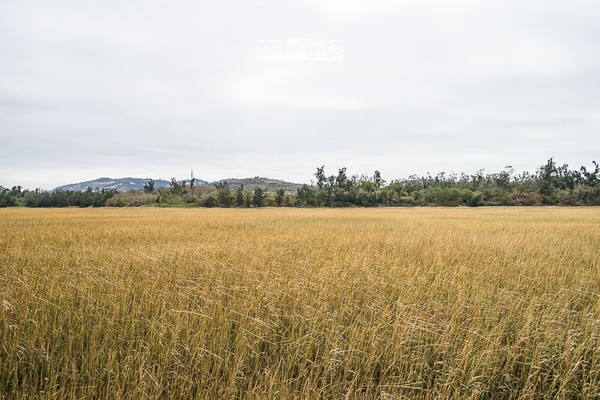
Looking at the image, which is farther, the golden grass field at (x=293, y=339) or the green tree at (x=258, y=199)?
the green tree at (x=258, y=199)

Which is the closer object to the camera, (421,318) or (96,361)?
(96,361)

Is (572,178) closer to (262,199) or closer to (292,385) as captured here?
(262,199)

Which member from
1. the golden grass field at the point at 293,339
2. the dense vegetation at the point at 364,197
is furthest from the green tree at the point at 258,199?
the golden grass field at the point at 293,339

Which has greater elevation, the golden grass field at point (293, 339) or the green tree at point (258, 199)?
the green tree at point (258, 199)

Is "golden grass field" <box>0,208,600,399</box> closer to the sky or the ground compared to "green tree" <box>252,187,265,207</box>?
closer to the ground

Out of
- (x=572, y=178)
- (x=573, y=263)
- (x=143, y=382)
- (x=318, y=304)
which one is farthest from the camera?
(x=572, y=178)

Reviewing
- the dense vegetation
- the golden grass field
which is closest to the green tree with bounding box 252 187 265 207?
the dense vegetation

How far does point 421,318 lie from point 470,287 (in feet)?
6.29

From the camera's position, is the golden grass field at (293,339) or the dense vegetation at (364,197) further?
the dense vegetation at (364,197)

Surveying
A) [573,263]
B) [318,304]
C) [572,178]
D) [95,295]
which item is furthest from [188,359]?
[572,178]

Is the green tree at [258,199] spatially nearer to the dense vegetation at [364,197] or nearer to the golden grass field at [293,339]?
the dense vegetation at [364,197]

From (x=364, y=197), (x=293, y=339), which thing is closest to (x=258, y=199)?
(x=364, y=197)

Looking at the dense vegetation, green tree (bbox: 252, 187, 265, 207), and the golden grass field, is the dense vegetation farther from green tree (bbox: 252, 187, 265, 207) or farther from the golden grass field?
the golden grass field

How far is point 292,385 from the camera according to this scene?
7.39 ft
